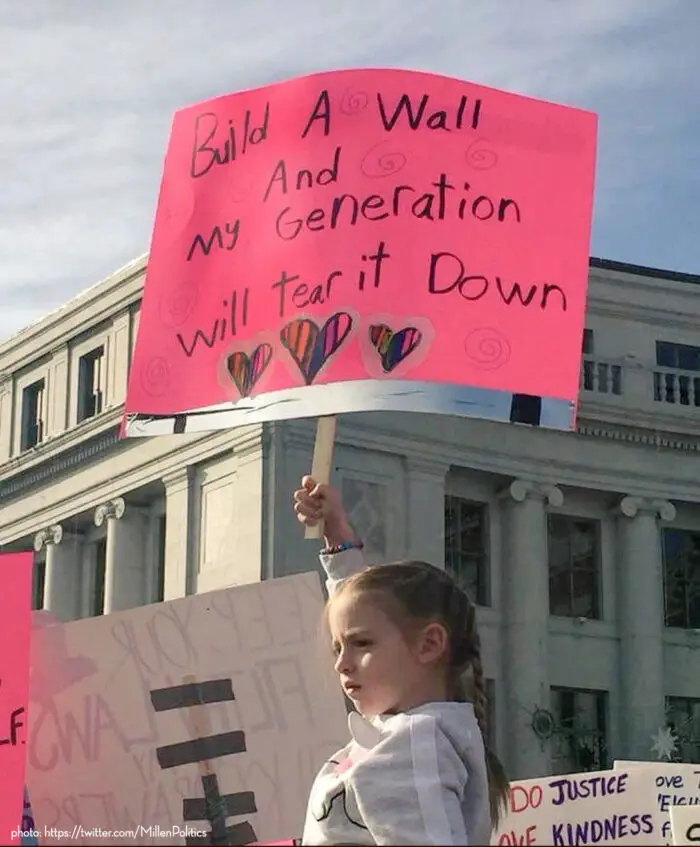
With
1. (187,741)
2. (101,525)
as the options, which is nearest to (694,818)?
(187,741)

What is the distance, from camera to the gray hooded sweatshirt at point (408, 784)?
7.52 ft

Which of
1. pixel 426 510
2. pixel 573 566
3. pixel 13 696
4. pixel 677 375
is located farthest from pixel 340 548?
pixel 677 375

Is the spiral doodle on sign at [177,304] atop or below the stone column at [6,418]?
below

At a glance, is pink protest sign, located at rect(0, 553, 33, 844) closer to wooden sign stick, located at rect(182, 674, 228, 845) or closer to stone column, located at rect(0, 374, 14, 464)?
wooden sign stick, located at rect(182, 674, 228, 845)

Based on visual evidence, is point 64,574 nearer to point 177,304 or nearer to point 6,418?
point 6,418

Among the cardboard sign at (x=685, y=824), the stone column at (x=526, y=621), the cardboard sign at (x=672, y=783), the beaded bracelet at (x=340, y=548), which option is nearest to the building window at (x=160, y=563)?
the stone column at (x=526, y=621)

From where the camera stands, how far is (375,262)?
373 cm

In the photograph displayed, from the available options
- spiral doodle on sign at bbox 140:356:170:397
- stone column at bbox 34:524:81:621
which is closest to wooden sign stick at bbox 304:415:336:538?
spiral doodle on sign at bbox 140:356:170:397

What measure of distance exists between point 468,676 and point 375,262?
1.26m

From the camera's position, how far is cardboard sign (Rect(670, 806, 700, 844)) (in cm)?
370

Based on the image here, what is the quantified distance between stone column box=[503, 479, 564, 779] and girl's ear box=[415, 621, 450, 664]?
18.9m

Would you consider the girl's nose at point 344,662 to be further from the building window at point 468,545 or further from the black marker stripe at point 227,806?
the building window at point 468,545

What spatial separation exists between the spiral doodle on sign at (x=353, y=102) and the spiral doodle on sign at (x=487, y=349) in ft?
1.98

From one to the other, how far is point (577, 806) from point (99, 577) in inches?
818
